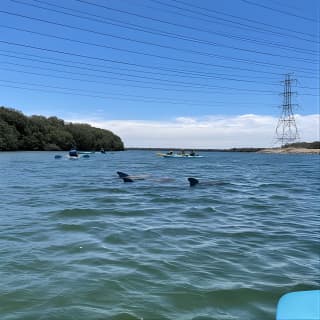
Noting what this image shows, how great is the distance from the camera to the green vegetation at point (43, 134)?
120 meters

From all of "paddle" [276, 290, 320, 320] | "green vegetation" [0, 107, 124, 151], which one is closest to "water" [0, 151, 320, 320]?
"paddle" [276, 290, 320, 320]

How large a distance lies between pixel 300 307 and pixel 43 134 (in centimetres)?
13683

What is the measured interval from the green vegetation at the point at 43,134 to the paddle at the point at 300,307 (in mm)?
119019

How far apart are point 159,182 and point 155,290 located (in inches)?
785

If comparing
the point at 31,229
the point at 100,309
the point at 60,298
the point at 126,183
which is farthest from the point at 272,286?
the point at 126,183

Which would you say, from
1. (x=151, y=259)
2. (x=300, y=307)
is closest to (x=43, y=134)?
(x=151, y=259)

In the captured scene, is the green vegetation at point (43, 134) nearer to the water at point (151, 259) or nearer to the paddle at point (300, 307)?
the water at point (151, 259)

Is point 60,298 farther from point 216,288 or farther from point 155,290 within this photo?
point 216,288

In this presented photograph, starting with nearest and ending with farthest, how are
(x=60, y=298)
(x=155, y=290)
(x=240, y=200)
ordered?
(x=60, y=298) < (x=155, y=290) < (x=240, y=200)

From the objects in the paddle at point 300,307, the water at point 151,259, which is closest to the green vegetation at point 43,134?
the water at point 151,259

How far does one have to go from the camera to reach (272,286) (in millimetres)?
6652

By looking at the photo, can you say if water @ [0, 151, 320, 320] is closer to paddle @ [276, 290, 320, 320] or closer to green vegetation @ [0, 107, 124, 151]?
paddle @ [276, 290, 320, 320]

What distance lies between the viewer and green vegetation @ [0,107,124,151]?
11981 centimetres

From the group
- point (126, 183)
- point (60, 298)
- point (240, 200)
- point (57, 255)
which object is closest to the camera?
point (60, 298)
